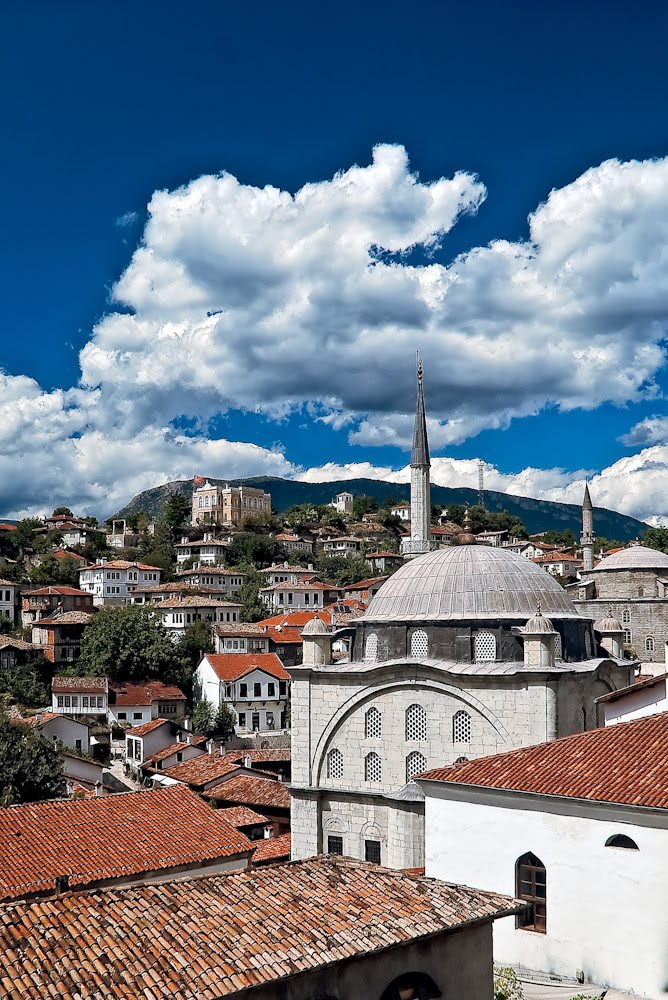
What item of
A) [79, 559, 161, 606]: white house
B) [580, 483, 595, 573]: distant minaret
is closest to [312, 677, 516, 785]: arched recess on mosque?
[580, 483, 595, 573]: distant minaret

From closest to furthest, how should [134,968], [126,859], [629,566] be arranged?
[134,968] → [126,859] → [629,566]

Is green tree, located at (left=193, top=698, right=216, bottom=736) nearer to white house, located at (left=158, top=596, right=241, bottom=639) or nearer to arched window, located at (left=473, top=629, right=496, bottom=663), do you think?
white house, located at (left=158, top=596, right=241, bottom=639)

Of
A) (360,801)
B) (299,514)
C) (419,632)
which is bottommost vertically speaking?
(360,801)

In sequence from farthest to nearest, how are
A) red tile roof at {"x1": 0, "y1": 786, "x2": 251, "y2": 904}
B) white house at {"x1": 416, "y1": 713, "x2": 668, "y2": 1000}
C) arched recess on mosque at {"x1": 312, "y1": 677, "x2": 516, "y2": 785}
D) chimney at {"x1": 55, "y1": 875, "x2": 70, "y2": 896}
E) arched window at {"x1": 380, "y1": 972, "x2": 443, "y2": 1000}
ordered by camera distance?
arched recess on mosque at {"x1": 312, "y1": 677, "x2": 516, "y2": 785}, red tile roof at {"x1": 0, "y1": 786, "x2": 251, "y2": 904}, chimney at {"x1": 55, "y1": 875, "x2": 70, "y2": 896}, white house at {"x1": 416, "y1": 713, "x2": 668, "y2": 1000}, arched window at {"x1": 380, "y1": 972, "x2": 443, "y2": 1000}

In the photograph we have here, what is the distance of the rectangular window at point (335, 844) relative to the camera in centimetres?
1855

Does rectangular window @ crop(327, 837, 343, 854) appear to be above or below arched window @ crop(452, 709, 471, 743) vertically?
below

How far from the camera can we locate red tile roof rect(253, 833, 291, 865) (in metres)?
19.2

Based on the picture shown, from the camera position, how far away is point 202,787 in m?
26.2

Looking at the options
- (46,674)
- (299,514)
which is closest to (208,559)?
(299,514)

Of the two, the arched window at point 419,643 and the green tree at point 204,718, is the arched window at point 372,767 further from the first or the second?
the green tree at point 204,718

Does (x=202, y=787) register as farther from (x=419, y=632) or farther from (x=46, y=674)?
(x=46, y=674)

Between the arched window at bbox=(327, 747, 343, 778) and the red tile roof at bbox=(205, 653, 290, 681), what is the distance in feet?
81.4

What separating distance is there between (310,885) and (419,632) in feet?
37.2

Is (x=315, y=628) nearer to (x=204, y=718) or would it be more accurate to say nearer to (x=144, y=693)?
(x=204, y=718)
